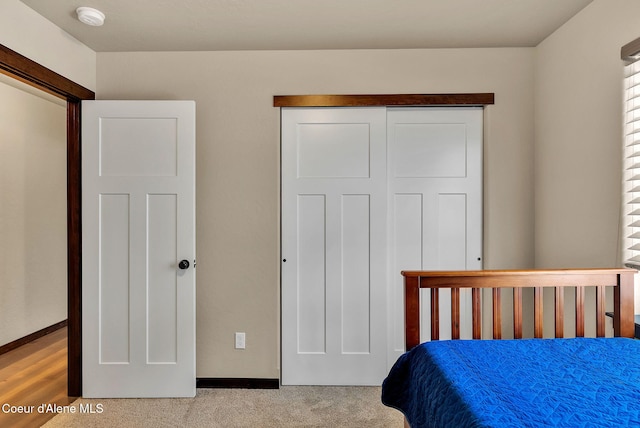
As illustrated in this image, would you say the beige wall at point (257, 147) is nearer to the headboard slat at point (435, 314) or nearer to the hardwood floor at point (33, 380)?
the hardwood floor at point (33, 380)

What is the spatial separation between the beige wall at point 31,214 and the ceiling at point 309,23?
5.16ft

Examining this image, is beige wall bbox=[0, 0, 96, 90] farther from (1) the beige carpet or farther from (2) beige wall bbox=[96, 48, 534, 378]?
(1) the beige carpet

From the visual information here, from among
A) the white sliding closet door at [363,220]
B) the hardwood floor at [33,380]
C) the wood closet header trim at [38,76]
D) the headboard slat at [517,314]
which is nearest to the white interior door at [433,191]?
the white sliding closet door at [363,220]

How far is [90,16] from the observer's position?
215 cm

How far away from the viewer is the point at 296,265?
9.01 ft

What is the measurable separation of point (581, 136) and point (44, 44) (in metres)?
3.18

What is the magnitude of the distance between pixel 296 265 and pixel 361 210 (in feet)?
2.02

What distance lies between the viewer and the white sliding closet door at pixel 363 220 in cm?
273

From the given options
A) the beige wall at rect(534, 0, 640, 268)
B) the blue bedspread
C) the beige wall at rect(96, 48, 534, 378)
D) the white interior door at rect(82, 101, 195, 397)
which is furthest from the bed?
the white interior door at rect(82, 101, 195, 397)

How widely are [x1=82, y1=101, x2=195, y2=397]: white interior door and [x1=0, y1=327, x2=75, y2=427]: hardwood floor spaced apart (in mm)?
306

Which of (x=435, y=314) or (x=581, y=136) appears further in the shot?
(x=581, y=136)

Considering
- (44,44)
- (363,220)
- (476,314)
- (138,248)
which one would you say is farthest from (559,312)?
(44,44)

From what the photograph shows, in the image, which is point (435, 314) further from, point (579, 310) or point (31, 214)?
point (31, 214)

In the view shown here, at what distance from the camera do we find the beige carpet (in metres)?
2.26
